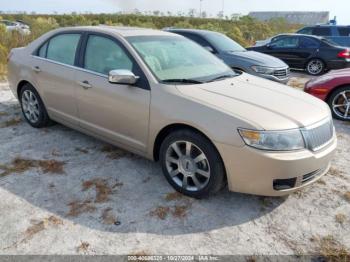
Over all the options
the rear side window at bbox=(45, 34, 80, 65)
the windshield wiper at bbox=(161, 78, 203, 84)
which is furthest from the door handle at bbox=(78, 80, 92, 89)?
the windshield wiper at bbox=(161, 78, 203, 84)

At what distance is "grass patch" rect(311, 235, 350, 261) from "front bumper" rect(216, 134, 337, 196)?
19.0 inches

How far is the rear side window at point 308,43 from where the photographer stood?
11297mm

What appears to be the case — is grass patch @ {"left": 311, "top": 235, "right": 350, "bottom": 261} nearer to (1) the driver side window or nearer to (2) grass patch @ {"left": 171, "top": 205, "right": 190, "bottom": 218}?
(2) grass patch @ {"left": 171, "top": 205, "right": 190, "bottom": 218}

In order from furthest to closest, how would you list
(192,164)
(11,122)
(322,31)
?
(322,31), (11,122), (192,164)

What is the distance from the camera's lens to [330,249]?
8.54ft

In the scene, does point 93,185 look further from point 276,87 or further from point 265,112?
point 276,87

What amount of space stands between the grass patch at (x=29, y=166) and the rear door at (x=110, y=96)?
2.02 feet

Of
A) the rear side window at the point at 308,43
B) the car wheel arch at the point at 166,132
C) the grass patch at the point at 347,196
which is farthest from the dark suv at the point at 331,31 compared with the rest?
the car wheel arch at the point at 166,132

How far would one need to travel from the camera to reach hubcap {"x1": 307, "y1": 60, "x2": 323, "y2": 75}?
11.3 metres

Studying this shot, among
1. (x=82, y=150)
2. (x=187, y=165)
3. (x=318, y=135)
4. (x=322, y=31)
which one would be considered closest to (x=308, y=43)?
(x=322, y=31)

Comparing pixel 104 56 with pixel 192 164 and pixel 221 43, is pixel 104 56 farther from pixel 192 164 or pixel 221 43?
pixel 221 43

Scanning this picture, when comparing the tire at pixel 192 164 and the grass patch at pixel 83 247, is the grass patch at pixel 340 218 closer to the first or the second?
the tire at pixel 192 164

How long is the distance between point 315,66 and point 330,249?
1014 centimetres

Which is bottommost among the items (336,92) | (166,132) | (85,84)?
(166,132)
